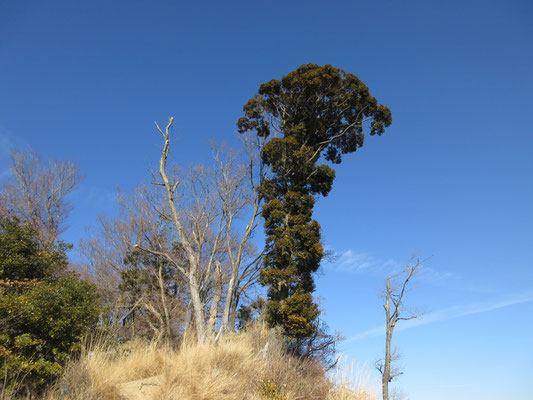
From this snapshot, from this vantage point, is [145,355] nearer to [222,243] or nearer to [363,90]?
[363,90]

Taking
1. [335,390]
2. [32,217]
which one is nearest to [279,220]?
[335,390]

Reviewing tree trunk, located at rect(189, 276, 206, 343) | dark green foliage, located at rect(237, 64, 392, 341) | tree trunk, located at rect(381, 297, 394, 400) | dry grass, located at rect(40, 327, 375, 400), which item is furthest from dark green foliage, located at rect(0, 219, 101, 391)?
tree trunk, located at rect(381, 297, 394, 400)

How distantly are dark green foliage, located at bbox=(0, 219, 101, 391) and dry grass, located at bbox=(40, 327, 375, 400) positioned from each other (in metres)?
0.77

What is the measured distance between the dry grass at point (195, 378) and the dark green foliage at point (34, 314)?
77 cm

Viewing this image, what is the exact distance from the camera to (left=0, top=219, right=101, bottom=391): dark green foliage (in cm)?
659

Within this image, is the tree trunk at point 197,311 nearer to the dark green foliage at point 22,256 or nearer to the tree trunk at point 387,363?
the dark green foliage at point 22,256

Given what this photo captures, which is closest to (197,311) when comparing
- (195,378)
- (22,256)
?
(22,256)

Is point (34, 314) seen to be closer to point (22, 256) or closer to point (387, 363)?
point (22, 256)

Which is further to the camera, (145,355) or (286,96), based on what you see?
(286,96)

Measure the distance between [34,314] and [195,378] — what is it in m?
3.89

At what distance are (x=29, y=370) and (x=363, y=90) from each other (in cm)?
1426

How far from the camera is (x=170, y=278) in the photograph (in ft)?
65.2

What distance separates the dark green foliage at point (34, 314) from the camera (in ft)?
21.6

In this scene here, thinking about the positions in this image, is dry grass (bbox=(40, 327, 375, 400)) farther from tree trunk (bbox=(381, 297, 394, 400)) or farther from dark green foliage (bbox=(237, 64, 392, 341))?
tree trunk (bbox=(381, 297, 394, 400))
